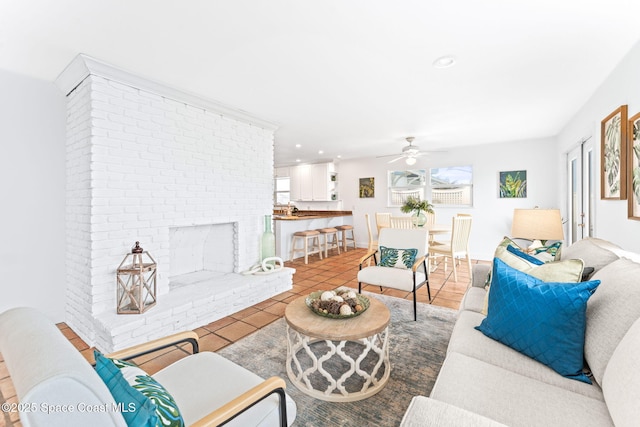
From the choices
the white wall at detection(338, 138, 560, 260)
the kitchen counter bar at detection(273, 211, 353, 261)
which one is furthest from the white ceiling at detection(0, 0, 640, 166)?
the kitchen counter bar at detection(273, 211, 353, 261)

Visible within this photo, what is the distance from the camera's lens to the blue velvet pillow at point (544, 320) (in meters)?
1.22

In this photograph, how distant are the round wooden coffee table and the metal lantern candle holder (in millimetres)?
1344

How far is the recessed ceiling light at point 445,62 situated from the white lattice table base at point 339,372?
6.70 ft

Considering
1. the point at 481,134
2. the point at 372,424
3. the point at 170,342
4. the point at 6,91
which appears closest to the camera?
the point at 170,342

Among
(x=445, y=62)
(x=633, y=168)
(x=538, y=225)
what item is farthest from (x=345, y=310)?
(x=538, y=225)

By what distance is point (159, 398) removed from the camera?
2.70ft

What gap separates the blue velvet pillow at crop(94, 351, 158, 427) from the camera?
0.71m

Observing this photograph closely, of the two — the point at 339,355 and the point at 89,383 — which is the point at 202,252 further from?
the point at 89,383

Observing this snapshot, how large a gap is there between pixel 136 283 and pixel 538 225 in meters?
3.85

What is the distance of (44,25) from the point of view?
1771 mm

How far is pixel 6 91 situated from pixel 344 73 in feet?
9.46

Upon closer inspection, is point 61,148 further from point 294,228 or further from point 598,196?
point 598,196

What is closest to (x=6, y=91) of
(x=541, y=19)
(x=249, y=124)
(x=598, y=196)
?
(x=249, y=124)

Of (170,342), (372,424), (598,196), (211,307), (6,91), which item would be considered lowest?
(372,424)
